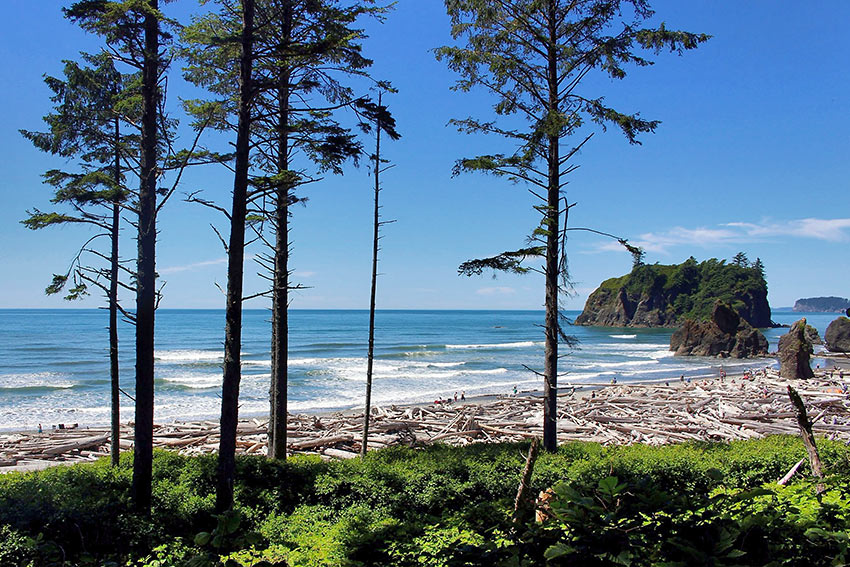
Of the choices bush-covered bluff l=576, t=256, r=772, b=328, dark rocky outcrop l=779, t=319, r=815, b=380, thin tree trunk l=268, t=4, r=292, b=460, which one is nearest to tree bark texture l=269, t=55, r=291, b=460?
thin tree trunk l=268, t=4, r=292, b=460

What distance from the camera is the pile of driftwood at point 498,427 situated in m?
15.3

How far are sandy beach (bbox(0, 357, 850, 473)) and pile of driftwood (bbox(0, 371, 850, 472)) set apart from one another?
33 millimetres

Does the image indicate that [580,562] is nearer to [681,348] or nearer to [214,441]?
[214,441]

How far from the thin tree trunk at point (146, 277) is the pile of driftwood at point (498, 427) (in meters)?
7.12

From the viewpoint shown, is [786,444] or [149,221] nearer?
[149,221]

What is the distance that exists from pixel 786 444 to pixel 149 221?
12.5m

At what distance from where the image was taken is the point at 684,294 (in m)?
117

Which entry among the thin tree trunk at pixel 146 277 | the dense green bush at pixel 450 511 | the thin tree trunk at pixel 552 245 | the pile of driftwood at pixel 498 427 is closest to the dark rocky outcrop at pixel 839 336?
the pile of driftwood at pixel 498 427

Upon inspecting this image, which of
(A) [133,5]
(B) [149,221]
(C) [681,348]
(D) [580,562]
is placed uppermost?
(A) [133,5]

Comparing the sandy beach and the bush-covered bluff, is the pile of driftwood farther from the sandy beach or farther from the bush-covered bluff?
the bush-covered bluff

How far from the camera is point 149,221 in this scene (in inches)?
314

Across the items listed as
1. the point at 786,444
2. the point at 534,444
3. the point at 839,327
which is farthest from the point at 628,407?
the point at 839,327

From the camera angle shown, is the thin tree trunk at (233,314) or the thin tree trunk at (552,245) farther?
the thin tree trunk at (552,245)

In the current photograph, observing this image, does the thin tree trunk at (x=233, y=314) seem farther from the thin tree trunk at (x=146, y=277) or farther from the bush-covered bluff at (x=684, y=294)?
the bush-covered bluff at (x=684, y=294)
